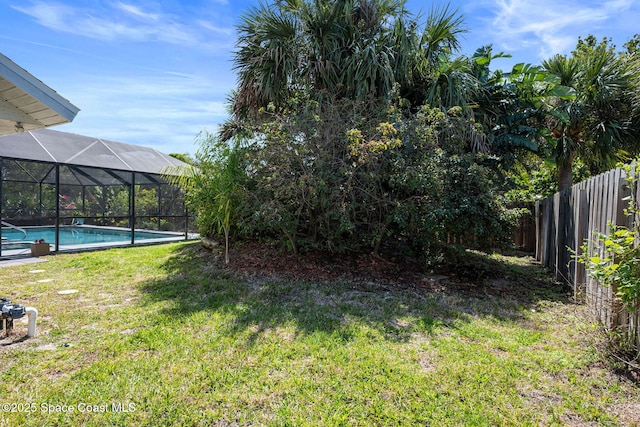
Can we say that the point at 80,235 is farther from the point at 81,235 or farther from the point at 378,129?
the point at 378,129

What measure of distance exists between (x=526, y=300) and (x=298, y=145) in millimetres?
4563

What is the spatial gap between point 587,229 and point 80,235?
46.3 ft

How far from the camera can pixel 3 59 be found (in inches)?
143

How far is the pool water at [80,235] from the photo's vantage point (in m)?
10.3

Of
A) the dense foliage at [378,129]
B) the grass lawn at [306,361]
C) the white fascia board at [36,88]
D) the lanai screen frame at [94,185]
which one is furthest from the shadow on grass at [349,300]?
the lanai screen frame at [94,185]

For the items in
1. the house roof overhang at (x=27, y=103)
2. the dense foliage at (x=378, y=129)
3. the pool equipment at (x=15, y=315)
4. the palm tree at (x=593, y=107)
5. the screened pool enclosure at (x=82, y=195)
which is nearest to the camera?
the pool equipment at (x=15, y=315)

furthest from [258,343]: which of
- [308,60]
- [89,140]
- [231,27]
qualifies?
[89,140]

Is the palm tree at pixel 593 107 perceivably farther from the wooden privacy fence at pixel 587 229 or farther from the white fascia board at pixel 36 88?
the white fascia board at pixel 36 88

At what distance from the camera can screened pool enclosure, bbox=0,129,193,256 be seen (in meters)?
9.63

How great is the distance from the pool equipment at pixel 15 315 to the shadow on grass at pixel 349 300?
4.56 ft

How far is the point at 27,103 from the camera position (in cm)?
428

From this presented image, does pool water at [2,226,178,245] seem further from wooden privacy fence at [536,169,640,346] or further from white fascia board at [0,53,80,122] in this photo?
wooden privacy fence at [536,169,640,346]

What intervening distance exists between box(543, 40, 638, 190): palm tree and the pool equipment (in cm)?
1003

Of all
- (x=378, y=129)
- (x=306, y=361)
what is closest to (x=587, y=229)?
(x=378, y=129)
